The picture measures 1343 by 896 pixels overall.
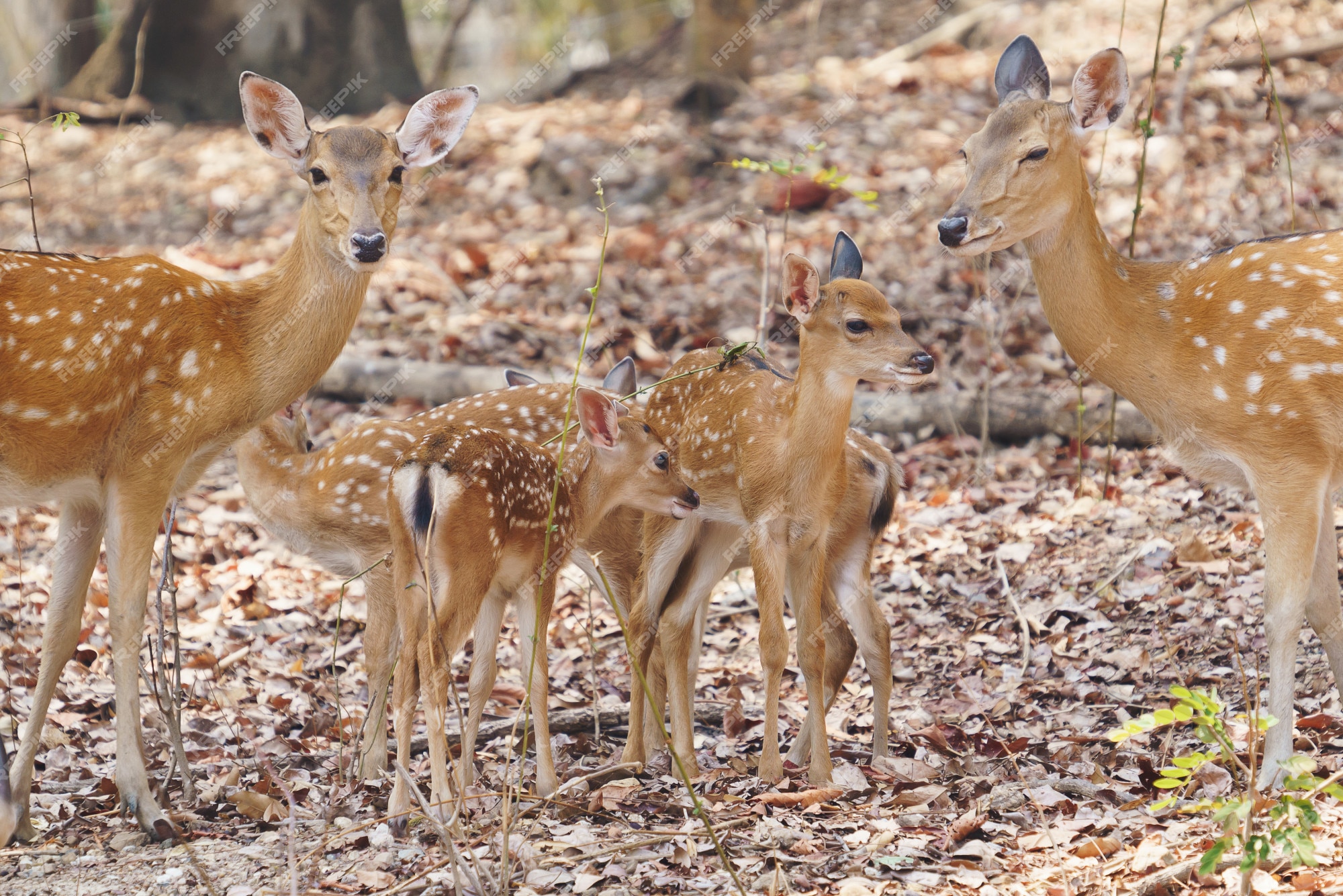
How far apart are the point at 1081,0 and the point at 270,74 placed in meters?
8.92

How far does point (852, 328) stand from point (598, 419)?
1.14m

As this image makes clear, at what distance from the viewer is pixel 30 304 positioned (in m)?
4.95

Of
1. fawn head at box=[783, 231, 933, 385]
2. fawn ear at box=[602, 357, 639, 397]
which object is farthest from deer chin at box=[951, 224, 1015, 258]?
fawn ear at box=[602, 357, 639, 397]

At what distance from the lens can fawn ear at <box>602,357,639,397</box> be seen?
671 cm

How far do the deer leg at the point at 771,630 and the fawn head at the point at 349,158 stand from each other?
6.27ft

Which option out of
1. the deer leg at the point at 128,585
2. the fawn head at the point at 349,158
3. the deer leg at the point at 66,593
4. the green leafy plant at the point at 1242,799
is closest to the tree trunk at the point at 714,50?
the fawn head at the point at 349,158

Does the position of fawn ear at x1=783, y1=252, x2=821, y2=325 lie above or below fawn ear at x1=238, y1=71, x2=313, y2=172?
below

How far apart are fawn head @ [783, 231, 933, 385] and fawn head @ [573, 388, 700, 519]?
821 mm

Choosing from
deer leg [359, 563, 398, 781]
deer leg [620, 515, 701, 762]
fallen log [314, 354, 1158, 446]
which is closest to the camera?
deer leg [359, 563, 398, 781]

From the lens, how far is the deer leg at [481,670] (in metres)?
5.09

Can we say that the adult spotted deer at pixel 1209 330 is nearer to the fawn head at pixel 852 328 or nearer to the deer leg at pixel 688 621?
the fawn head at pixel 852 328

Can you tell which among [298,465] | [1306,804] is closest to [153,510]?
[298,465]

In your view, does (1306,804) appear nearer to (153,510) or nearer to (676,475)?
(676,475)

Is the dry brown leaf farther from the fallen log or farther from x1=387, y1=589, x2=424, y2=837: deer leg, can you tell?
the fallen log
